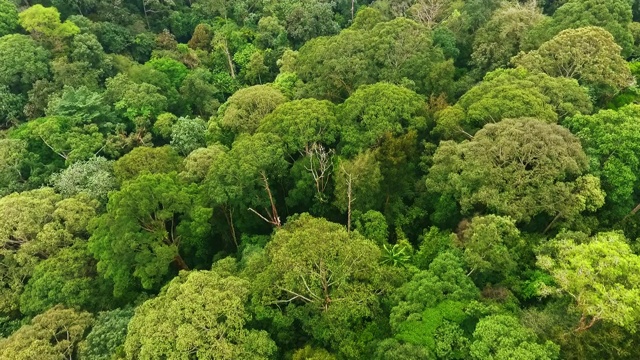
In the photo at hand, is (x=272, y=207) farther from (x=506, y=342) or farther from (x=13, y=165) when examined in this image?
(x=13, y=165)

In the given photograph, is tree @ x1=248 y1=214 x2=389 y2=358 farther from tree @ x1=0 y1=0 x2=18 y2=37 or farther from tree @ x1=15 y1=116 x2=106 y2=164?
tree @ x1=0 y1=0 x2=18 y2=37

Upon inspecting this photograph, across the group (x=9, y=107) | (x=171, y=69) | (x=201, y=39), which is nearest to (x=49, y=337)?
(x=9, y=107)

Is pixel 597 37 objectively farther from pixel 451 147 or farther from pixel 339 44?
pixel 339 44

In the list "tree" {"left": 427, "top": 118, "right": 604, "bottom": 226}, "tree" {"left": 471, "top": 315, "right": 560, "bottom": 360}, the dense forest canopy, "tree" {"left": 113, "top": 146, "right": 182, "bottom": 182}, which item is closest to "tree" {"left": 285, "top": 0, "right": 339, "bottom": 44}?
the dense forest canopy

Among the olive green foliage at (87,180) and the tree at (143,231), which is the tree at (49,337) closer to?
the tree at (143,231)

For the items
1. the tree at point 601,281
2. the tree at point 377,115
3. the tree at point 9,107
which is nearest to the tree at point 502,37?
the tree at point 377,115

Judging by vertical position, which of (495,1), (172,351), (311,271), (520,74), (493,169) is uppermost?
(495,1)

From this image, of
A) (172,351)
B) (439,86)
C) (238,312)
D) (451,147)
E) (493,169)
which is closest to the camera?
(172,351)

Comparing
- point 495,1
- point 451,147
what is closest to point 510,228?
point 451,147
